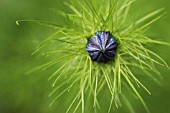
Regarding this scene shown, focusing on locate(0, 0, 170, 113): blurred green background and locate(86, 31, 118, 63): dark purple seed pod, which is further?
locate(0, 0, 170, 113): blurred green background

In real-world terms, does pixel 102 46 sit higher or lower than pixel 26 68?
higher

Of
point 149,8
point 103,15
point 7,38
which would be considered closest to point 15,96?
point 7,38

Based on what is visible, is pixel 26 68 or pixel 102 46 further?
pixel 26 68

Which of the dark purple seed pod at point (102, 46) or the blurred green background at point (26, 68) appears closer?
the dark purple seed pod at point (102, 46)

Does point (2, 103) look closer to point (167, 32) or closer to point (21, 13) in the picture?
point (21, 13)
